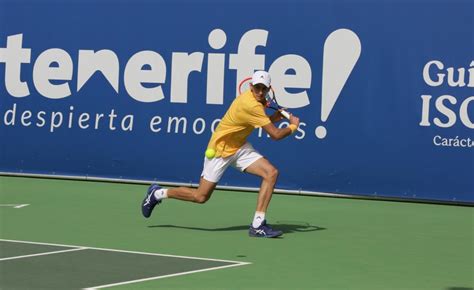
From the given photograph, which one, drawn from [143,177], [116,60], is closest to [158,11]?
[116,60]

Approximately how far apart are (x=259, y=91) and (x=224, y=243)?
5.03ft

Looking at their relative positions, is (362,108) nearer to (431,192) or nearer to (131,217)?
(431,192)

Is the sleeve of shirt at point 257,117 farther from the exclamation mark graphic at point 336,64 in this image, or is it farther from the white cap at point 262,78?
the exclamation mark graphic at point 336,64

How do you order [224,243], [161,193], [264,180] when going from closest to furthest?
1. [224,243]
2. [264,180]
3. [161,193]

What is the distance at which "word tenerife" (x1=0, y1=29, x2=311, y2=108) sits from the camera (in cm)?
1488

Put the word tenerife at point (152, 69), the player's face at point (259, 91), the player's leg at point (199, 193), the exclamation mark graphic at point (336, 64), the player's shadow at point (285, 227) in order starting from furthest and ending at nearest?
the word tenerife at point (152, 69), the exclamation mark graphic at point (336, 64), the player's shadow at point (285, 227), the player's leg at point (199, 193), the player's face at point (259, 91)

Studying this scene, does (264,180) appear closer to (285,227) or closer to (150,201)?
(285,227)

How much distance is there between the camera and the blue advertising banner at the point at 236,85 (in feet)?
46.3

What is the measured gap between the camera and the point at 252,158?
36.4 feet

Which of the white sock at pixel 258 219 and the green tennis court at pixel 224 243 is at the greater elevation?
the white sock at pixel 258 219

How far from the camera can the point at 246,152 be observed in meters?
11.1

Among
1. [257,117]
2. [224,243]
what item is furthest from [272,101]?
[224,243]

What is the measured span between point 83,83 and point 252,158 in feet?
18.4

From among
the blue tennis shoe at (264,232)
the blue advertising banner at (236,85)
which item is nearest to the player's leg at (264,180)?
the blue tennis shoe at (264,232)
